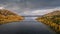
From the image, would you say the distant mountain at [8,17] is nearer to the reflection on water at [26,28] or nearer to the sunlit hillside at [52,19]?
the reflection on water at [26,28]

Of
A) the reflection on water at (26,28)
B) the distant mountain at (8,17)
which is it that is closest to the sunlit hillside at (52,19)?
the reflection on water at (26,28)

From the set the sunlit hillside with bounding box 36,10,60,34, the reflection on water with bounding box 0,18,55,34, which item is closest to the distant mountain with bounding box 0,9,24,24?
the reflection on water with bounding box 0,18,55,34

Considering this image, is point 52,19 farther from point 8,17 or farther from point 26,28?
point 8,17

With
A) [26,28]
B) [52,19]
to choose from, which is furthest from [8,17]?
[52,19]

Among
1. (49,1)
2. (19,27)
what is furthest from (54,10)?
(19,27)

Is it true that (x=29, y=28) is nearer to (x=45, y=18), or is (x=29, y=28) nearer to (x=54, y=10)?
(x=45, y=18)

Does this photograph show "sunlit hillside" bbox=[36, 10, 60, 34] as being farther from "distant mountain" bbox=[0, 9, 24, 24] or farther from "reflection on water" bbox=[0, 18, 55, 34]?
"distant mountain" bbox=[0, 9, 24, 24]
